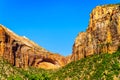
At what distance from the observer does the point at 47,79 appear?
5910 inches

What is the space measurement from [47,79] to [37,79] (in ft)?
17.7

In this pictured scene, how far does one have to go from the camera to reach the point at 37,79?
478ft
